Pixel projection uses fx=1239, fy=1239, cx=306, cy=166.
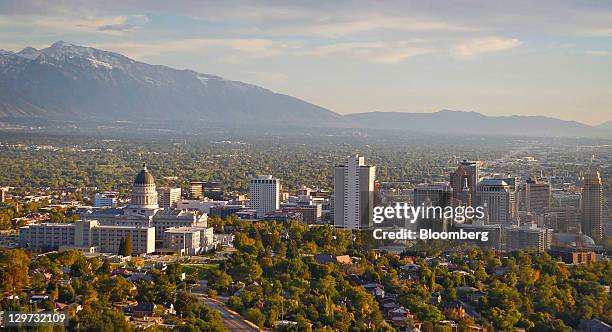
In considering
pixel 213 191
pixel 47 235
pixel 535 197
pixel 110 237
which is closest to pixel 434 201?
pixel 535 197

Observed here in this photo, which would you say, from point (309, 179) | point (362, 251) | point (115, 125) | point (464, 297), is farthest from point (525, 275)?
point (115, 125)

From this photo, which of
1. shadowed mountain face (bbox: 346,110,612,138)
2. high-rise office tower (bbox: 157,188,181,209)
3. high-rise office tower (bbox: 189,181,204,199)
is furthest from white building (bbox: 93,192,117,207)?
shadowed mountain face (bbox: 346,110,612,138)

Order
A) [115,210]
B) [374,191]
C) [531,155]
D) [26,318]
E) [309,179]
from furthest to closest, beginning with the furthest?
[531,155]
[309,179]
[374,191]
[115,210]
[26,318]

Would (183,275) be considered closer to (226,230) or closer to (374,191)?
(226,230)

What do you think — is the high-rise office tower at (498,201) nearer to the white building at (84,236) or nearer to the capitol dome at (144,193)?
the capitol dome at (144,193)

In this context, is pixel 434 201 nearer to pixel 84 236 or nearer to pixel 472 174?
pixel 472 174
